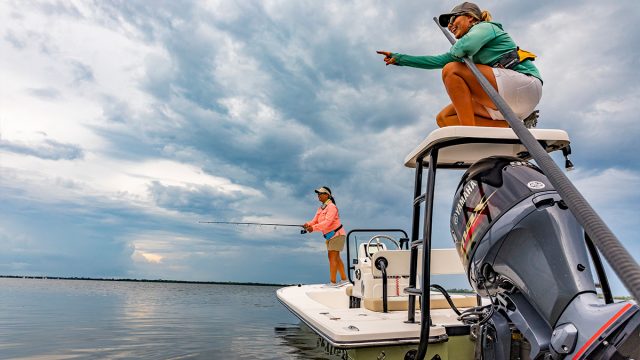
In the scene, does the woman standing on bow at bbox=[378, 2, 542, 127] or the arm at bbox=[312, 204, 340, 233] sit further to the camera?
the arm at bbox=[312, 204, 340, 233]

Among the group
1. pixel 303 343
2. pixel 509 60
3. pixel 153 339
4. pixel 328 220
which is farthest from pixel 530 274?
pixel 328 220

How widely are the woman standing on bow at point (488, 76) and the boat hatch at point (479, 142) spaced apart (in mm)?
189

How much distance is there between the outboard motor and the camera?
1382mm

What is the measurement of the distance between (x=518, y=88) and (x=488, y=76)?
0.68 feet

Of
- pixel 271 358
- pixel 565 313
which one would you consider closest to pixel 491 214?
pixel 565 313

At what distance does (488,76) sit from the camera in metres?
2.44

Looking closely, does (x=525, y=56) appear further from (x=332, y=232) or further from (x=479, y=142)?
(x=332, y=232)

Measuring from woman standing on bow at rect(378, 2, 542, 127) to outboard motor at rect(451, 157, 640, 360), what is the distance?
1.89 ft

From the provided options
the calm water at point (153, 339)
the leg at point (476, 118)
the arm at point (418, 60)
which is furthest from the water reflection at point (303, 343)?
the arm at point (418, 60)

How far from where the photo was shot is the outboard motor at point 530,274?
4.53ft

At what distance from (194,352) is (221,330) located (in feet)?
8.88

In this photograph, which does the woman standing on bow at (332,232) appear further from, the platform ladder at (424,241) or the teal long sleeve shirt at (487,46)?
the teal long sleeve shirt at (487,46)

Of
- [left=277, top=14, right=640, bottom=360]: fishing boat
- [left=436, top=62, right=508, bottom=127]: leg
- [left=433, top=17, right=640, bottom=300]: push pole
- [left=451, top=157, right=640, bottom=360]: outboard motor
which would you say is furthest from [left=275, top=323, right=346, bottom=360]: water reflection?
[left=433, top=17, right=640, bottom=300]: push pole

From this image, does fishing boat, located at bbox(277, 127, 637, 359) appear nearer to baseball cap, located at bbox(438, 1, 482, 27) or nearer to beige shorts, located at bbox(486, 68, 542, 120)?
Result: beige shorts, located at bbox(486, 68, 542, 120)
